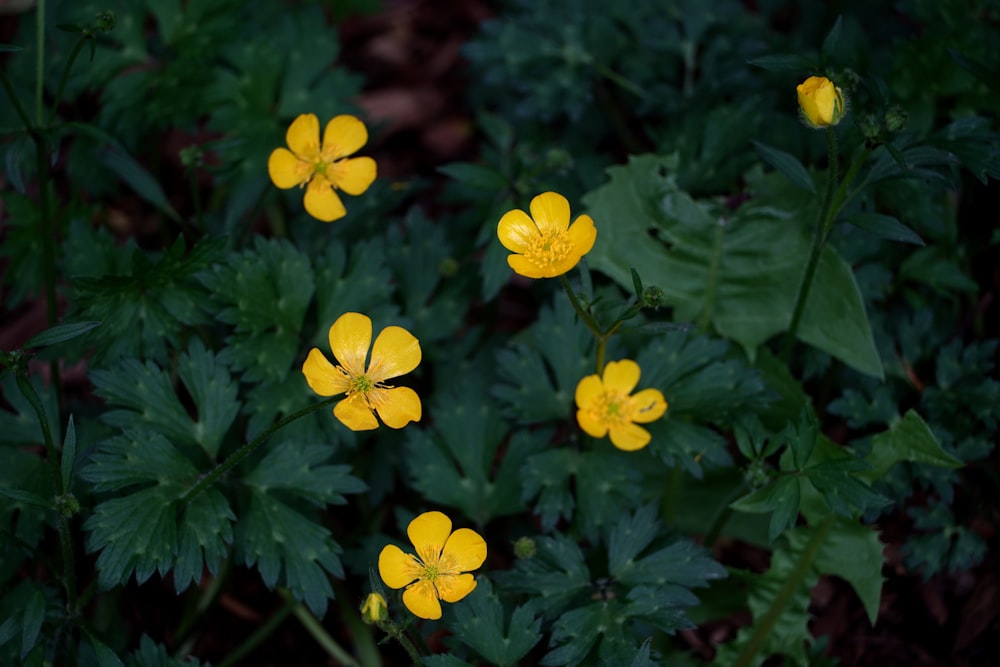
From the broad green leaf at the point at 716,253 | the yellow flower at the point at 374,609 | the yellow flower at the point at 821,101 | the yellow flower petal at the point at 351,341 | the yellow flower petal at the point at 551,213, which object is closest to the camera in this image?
the yellow flower at the point at 374,609

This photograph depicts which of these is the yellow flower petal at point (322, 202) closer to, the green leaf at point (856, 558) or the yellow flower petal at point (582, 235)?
the yellow flower petal at point (582, 235)

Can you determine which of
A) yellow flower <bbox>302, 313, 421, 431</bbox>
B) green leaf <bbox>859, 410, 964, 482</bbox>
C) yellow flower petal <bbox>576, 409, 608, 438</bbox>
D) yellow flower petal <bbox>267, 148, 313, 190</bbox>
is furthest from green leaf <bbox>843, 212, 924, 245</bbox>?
yellow flower petal <bbox>267, 148, 313, 190</bbox>

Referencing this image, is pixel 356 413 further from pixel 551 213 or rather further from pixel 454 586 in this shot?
pixel 551 213

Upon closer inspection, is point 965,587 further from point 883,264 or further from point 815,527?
point 883,264

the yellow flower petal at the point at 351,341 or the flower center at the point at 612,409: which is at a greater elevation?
the yellow flower petal at the point at 351,341

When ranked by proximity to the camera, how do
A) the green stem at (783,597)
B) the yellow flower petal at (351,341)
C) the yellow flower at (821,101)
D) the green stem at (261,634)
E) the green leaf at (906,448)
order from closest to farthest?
the yellow flower at (821,101) < the yellow flower petal at (351,341) < the green leaf at (906,448) < the green stem at (783,597) < the green stem at (261,634)

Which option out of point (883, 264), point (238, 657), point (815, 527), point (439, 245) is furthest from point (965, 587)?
point (238, 657)

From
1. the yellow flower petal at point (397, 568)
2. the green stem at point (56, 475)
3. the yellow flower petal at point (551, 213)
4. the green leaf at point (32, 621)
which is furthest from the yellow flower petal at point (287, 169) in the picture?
the green leaf at point (32, 621)
